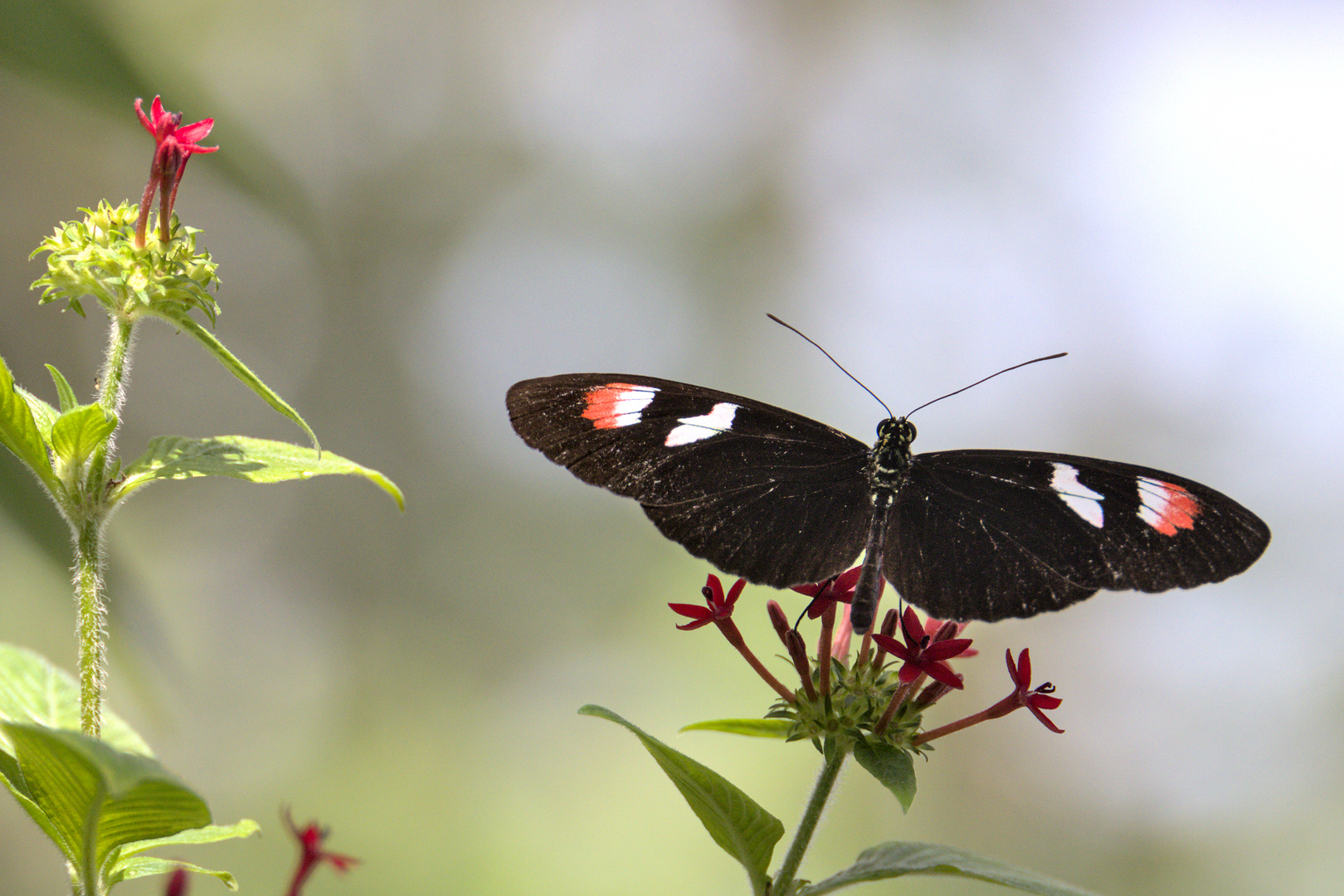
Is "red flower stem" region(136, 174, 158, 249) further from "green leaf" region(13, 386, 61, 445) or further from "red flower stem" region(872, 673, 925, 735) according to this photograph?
"red flower stem" region(872, 673, 925, 735)

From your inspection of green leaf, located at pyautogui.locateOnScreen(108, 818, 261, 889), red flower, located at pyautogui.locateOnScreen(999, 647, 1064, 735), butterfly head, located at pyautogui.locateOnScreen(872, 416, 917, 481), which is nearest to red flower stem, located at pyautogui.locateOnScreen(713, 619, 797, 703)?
red flower, located at pyautogui.locateOnScreen(999, 647, 1064, 735)

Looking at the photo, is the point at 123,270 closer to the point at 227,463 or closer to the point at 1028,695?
the point at 227,463

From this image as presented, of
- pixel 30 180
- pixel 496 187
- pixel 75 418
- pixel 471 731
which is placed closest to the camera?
pixel 75 418

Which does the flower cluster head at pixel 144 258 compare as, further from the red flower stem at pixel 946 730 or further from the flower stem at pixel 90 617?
the red flower stem at pixel 946 730

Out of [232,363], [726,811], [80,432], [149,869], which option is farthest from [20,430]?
[726,811]

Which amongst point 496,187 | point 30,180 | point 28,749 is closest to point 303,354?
point 496,187

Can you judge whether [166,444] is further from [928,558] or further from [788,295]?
[788,295]
